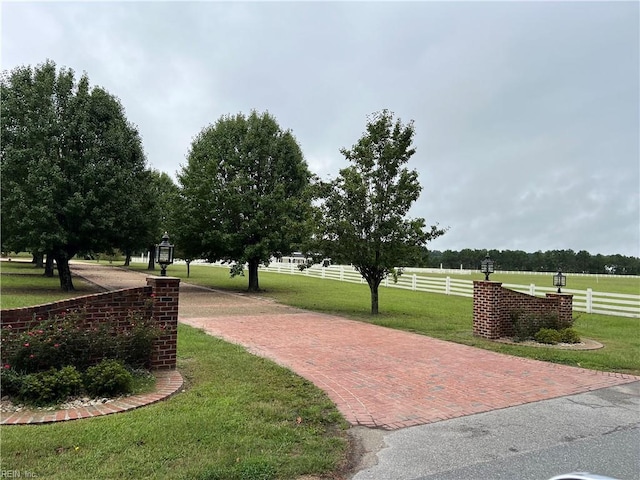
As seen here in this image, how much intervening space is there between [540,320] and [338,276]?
2153 cm

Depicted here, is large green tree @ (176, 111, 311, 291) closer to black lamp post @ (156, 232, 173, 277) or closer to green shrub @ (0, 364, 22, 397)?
black lamp post @ (156, 232, 173, 277)

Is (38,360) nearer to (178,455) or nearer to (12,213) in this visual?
(178,455)

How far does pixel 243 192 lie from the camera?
20.3 metres

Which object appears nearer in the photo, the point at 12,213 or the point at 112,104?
the point at 12,213

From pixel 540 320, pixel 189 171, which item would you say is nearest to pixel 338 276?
pixel 189 171

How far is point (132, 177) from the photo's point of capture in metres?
17.8

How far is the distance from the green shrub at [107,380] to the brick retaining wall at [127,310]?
80 cm

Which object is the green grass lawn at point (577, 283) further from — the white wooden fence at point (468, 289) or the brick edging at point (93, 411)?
the brick edging at point (93, 411)

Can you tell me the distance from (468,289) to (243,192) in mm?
11704

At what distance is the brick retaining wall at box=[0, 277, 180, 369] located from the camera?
520cm

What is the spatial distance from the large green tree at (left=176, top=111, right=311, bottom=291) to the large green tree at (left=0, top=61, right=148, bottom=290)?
9.86 ft

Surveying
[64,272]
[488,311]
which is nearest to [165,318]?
[488,311]

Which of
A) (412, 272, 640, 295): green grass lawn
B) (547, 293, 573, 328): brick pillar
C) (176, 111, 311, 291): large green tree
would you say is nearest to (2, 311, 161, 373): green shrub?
(547, 293, 573, 328): brick pillar

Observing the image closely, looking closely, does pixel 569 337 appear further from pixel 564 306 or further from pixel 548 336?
pixel 564 306
